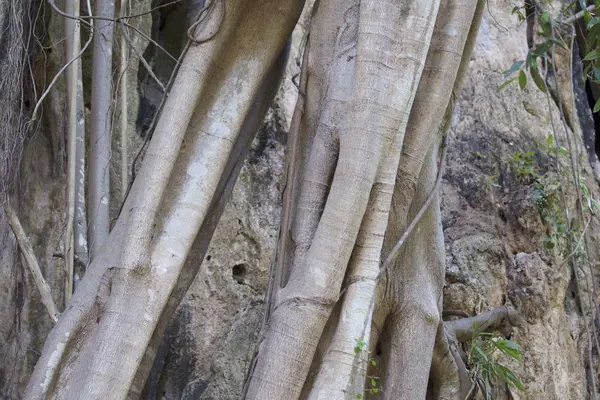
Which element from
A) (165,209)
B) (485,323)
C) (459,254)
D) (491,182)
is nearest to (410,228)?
(165,209)

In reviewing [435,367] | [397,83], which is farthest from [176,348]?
[397,83]

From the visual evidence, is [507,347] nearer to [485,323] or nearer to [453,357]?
[485,323]

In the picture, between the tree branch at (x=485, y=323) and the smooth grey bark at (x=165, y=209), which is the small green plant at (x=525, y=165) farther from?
the smooth grey bark at (x=165, y=209)

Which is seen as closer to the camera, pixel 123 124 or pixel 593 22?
pixel 593 22

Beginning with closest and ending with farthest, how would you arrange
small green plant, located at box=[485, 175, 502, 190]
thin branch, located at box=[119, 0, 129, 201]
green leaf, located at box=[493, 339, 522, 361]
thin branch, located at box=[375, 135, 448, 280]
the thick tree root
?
thin branch, located at box=[375, 135, 448, 280] → the thick tree root → green leaf, located at box=[493, 339, 522, 361] → thin branch, located at box=[119, 0, 129, 201] → small green plant, located at box=[485, 175, 502, 190]

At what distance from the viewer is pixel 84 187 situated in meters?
3.89

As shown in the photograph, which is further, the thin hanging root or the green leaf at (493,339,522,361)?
the green leaf at (493,339,522,361)

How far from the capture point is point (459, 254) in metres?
4.59

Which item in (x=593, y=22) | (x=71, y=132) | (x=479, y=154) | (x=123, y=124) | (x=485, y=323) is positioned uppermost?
(x=479, y=154)

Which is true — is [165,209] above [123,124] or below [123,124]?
below

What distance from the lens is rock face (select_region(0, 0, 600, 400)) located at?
398 cm

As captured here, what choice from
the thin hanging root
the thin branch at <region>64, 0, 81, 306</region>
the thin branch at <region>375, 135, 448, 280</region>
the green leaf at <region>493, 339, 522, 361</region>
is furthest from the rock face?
the thin branch at <region>375, 135, 448, 280</region>

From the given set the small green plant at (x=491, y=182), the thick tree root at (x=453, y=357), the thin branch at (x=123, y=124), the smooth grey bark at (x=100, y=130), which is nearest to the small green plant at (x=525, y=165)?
the small green plant at (x=491, y=182)

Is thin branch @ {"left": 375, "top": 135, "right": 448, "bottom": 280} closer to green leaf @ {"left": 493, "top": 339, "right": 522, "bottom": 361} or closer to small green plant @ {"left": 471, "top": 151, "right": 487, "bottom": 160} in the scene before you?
green leaf @ {"left": 493, "top": 339, "right": 522, "bottom": 361}
